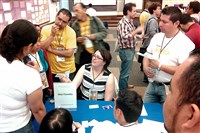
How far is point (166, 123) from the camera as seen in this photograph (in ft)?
2.29

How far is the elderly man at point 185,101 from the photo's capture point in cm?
57

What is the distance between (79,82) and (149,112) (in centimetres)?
90

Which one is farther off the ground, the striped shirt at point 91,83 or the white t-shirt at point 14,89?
the white t-shirt at point 14,89

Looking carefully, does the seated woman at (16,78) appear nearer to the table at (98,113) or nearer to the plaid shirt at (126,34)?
the table at (98,113)

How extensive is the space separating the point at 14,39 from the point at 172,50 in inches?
58.5

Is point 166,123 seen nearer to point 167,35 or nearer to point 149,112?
point 149,112

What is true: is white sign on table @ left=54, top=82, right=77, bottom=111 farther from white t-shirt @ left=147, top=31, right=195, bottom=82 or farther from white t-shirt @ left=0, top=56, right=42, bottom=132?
white t-shirt @ left=147, top=31, right=195, bottom=82

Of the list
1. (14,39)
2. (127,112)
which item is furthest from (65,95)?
(14,39)

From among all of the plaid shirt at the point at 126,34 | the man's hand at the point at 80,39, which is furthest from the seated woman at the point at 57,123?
the plaid shirt at the point at 126,34

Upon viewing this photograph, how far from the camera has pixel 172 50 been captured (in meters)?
2.16

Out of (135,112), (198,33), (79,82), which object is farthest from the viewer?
(198,33)

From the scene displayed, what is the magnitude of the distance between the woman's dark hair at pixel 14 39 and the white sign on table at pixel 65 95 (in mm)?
630

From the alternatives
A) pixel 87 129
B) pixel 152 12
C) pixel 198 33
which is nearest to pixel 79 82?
pixel 87 129

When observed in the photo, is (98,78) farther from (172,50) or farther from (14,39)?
(14,39)
